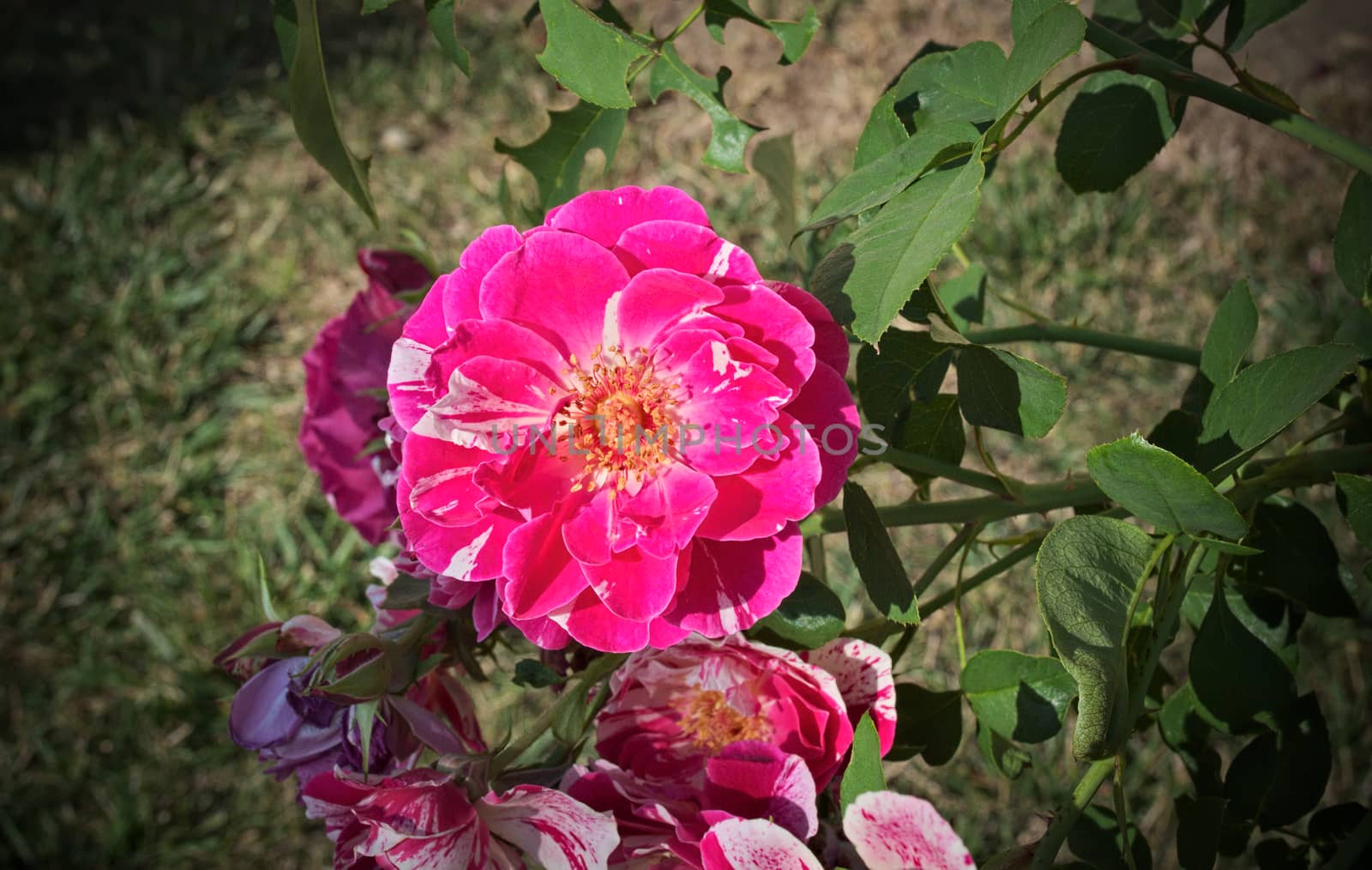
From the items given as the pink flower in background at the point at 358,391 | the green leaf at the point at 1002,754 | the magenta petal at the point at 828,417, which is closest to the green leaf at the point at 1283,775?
the green leaf at the point at 1002,754

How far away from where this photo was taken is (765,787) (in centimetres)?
54

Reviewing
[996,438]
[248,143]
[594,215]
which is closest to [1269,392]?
[594,215]

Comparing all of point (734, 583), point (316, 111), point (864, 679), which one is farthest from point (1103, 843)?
point (316, 111)

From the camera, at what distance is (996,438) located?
1.90m

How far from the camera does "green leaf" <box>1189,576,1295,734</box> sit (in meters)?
0.65

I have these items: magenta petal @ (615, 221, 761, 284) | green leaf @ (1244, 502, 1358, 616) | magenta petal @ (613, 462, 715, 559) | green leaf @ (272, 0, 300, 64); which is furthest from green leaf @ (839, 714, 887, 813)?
green leaf @ (272, 0, 300, 64)

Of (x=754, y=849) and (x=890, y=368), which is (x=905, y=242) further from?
(x=754, y=849)

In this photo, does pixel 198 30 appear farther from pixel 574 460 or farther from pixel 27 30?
pixel 574 460

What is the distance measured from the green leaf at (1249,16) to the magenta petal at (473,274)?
50 cm

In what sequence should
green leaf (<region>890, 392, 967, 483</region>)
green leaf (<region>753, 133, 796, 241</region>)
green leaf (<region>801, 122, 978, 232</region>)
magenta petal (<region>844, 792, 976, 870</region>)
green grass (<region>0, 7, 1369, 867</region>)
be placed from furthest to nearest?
1. green grass (<region>0, 7, 1369, 867</region>)
2. green leaf (<region>753, 133, 796, 241</region>)
3. green leaf (<region>890, 392, 967, 483</region>)
4. green leaf (<region>801, 122, 978, 232</region>)
5. magenta petal (<region>844, 792, 976, 870</region>)

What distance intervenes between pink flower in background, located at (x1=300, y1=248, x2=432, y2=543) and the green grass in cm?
102

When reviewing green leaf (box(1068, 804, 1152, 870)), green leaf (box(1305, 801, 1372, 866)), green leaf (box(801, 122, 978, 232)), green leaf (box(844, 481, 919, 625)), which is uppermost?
green leaf (box(801, 122, 978, 232))

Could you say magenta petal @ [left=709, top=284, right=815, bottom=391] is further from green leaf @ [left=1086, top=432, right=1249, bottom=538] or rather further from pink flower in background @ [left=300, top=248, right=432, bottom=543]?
pink flower in background @ [left=300, top=248, right=432, bottom=543]

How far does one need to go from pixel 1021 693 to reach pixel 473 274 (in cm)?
38
